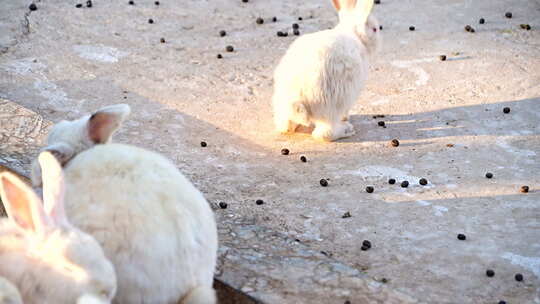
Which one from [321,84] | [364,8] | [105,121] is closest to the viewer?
[105,121]

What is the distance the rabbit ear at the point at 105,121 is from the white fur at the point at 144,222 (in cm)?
26

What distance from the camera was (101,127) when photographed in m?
4.42

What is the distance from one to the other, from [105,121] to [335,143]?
3.28 m

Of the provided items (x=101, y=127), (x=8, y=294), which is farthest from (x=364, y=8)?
(x=8, y=294)

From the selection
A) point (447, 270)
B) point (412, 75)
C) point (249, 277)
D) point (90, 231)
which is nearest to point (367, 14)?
point (412, 75)

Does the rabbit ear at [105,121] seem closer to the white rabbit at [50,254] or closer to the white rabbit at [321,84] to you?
the white rabbit at [50,254]

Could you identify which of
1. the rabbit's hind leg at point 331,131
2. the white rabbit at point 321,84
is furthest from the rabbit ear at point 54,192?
the rabbit's hind leg at point 331,131

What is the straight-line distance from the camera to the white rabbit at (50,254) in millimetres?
3373

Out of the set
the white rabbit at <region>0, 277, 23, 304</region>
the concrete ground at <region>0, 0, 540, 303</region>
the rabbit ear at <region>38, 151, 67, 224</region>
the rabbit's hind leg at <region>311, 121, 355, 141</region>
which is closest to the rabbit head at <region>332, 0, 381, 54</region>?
the concrete ground at <region>0, 0, 540, 303</region>

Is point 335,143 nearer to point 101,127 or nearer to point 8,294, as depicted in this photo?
point 101,127

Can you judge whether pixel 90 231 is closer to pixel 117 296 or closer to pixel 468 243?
pixel 117 296

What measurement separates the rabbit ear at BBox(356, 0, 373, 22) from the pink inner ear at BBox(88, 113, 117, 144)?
3963 mm

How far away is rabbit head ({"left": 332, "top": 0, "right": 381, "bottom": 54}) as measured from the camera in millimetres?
7793

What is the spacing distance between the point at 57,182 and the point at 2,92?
15.1ft
